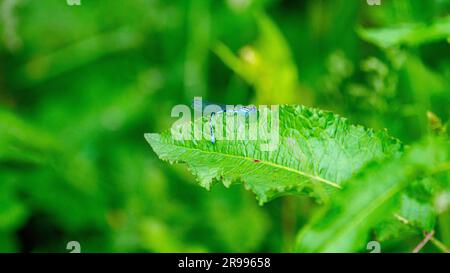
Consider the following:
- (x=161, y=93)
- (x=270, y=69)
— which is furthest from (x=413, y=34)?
(x=161, y=93)

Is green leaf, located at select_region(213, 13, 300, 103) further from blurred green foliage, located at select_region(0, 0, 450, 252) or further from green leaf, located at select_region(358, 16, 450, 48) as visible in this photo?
green leaf, located at select_region(358, 16, 450, 48)

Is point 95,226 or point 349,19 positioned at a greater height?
point 349,19

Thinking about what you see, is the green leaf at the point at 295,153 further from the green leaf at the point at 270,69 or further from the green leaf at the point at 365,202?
the green leaf at the point at 270,69

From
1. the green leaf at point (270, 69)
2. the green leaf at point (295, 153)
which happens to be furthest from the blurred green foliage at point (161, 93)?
the green leaf at point (295, 153)

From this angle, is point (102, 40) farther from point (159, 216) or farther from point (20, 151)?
point (159, 216)

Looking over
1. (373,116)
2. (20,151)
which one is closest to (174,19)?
(20,151)

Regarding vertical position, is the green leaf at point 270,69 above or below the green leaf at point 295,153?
above

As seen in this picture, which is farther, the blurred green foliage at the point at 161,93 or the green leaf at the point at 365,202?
the blurred green foliage at the point at 161,93
